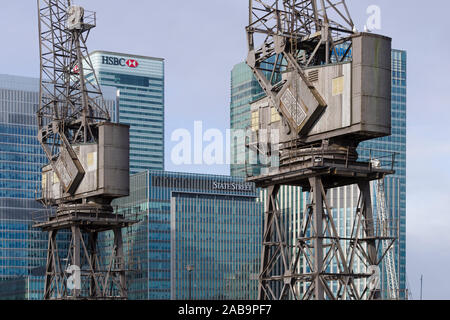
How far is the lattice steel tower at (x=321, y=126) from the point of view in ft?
219

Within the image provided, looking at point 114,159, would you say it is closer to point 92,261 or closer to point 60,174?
point 60,174

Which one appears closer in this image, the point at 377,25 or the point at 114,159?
the point at 377,25

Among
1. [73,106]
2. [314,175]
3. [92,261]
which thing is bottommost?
[92,261]

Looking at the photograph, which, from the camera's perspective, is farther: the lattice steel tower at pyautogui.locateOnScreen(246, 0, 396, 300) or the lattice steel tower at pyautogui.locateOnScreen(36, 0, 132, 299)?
the lattice steel tower at pyautogui.locateOnScreen(36, 0, 132, 299)

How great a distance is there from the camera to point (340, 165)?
68.7 m

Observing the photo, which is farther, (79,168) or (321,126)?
(79,168)

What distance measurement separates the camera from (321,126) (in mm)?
69125

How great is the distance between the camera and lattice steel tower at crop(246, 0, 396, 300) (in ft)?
219

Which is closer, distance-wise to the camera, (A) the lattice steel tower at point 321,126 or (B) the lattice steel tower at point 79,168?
(A) the lattice steel tower at point 321,126
